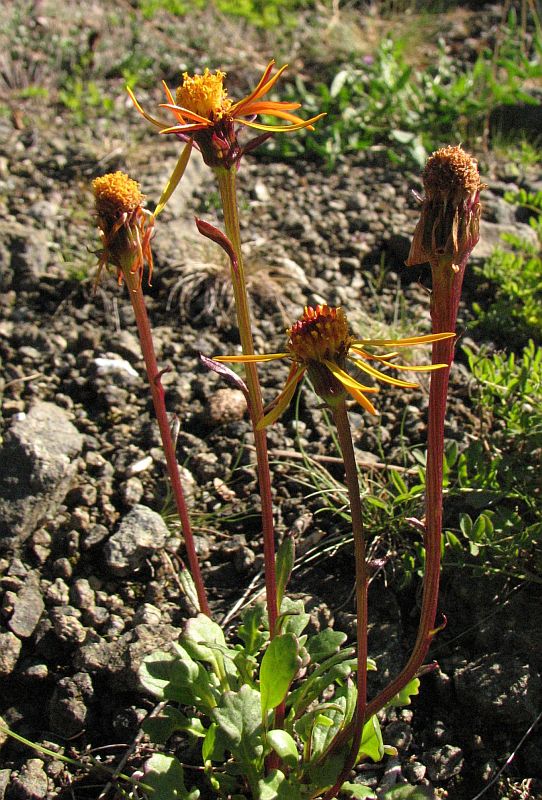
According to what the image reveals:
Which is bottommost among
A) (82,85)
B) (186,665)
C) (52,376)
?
(186,665)

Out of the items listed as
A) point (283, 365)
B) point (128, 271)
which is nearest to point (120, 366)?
point (283, 365)

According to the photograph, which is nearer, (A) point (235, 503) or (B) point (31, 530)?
(B) point (31, 530)

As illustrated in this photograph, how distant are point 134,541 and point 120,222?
1.19 meters

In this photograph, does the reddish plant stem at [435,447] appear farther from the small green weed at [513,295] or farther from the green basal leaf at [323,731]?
the small green weed at [513,295]

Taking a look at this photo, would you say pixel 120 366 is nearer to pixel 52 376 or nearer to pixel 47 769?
pixel 52 376

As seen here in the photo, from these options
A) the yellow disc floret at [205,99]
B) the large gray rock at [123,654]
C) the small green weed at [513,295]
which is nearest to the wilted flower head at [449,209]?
the yellow disc floret at [205,99]

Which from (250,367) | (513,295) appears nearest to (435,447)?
(250,367)

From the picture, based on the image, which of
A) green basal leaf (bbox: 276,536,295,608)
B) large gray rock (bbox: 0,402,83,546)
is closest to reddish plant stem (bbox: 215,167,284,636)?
green basal leaf (bbox: 276,536,295,608)

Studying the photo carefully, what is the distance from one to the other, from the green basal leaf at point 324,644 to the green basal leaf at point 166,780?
435mm

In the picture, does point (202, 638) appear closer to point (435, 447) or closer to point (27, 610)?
point (27, 610)

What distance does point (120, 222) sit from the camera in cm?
195

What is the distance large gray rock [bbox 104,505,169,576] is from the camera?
269 cm

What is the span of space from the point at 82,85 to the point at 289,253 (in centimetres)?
226

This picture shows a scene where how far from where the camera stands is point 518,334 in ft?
11.5
